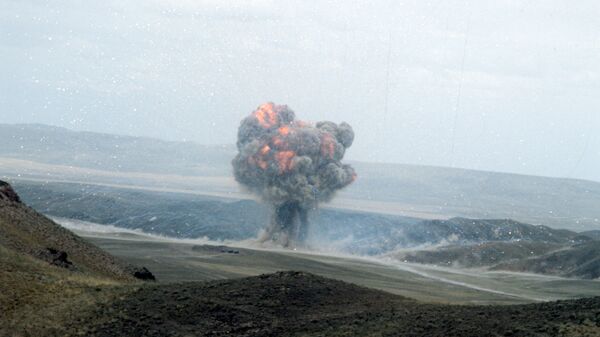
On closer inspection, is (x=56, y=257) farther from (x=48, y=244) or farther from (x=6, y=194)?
(x=6, y=194)

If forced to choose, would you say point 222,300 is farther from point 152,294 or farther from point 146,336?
point 146,336

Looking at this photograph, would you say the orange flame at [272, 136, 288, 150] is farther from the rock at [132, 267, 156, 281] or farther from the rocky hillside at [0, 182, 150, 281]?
the rock at [132, 267, 156, 281]

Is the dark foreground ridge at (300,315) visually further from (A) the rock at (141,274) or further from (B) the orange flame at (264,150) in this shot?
(B) the orange flame at (264,150)

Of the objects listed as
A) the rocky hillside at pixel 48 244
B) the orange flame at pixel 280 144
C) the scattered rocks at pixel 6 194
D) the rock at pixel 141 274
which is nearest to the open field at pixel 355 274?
the orange flame at pixel 280 144

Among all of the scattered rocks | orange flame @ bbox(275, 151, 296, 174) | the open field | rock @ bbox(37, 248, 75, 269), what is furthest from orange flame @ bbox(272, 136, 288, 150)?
rock @ bbox(37, 248, 75, 269)

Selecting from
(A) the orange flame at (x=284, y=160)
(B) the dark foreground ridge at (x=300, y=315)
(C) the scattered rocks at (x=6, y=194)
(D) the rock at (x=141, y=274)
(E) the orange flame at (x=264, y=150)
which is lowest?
(D) the rock at (x=141, y=274)

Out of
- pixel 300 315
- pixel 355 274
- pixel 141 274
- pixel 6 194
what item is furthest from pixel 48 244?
pixel 355 274
